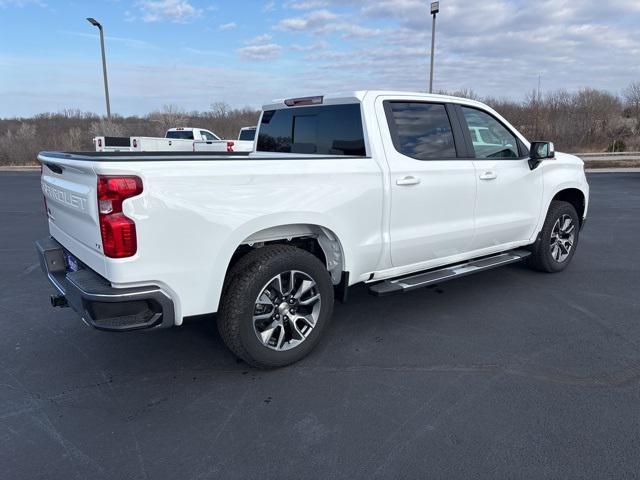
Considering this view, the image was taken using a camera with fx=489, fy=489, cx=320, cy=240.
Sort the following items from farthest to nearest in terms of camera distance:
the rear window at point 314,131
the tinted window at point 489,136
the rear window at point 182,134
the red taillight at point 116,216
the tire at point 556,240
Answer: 1. the rear window at point 182,134
2. the tire at point 556,240
3. the tinted window at point 489,136
4. the rear window at point 314,131
5. the red taillight at point 116,216

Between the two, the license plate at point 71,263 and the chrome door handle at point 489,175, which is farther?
the chrome door handle at point 489,175

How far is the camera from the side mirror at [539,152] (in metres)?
5.05

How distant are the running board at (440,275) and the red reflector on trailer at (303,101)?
1721 mm

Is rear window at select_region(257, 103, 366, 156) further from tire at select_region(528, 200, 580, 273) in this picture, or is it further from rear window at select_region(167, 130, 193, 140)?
rear window at select_region(167, 130, 193, 140)

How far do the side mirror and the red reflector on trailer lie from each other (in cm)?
231

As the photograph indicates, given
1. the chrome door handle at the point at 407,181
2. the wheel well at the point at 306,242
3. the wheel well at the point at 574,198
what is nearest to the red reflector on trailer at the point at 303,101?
the chrome door handle at the point at 407,181

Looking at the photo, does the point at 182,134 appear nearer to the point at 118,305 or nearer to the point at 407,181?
the point at 407,181

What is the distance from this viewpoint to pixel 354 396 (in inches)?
126

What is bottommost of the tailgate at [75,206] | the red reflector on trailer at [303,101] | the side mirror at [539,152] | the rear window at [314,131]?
the tailgate at [75,206]

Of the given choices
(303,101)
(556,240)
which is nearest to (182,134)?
(303,101)

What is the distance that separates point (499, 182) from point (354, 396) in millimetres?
2771

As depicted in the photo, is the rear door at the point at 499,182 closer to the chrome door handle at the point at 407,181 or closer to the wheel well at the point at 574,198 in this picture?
the wheel well at the point at 574,198

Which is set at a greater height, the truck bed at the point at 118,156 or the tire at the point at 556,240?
the truck bed at the point at 118,156

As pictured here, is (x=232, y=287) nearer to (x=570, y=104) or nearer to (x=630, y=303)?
(x=630, y=303)
